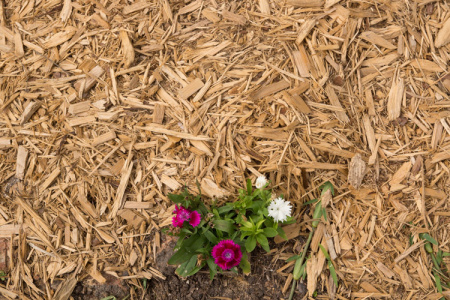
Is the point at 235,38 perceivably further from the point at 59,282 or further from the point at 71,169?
the point at 59,282

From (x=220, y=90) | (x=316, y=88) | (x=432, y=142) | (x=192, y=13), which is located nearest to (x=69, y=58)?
(x=192, y=13)

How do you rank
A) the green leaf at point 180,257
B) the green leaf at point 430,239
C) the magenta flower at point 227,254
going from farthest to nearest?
1. the green leaf at point 430,239
2. the green leaf at point 180,257
3. the magenta flower at point 227,254

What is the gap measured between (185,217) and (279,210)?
22.1 inches

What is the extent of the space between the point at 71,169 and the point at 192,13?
141 cm

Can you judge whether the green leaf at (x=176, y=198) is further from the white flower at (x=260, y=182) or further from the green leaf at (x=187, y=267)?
the white flower at (x=260, y=182)

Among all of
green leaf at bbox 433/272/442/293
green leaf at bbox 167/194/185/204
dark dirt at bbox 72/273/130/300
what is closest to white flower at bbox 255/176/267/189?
green leaf at bbox 167/194/185/204

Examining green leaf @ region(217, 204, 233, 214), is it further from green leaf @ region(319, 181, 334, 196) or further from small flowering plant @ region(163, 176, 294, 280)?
green leaf @ region(319, 181, 334, 196)

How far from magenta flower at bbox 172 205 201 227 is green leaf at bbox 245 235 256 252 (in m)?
0.32

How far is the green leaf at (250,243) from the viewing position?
242 cm

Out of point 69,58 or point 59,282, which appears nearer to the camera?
point 59,282

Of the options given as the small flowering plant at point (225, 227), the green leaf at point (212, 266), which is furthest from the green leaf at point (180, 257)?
the green leaf at point (212, 266)

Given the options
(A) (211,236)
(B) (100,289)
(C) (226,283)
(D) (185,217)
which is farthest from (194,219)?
(B) (100,289)

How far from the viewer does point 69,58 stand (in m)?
2.97

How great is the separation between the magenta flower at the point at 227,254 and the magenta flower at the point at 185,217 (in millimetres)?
199
